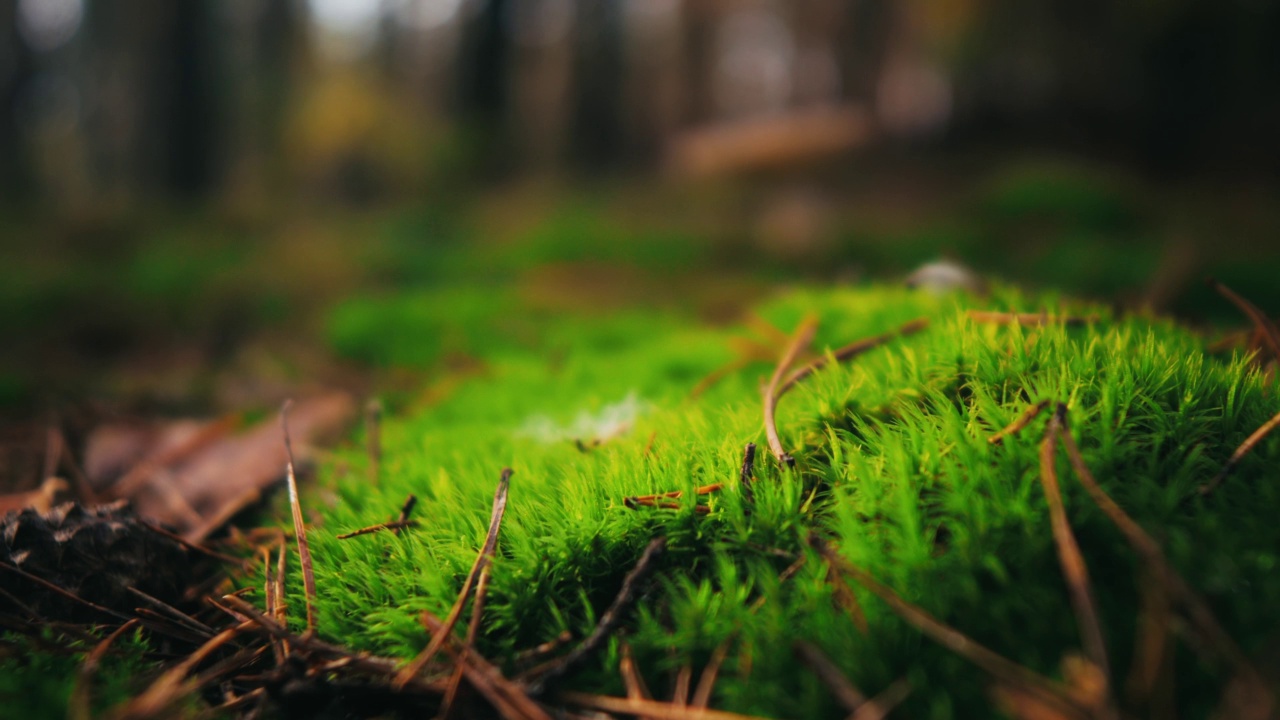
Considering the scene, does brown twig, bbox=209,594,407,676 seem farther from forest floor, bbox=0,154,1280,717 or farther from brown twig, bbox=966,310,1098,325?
brown twig, bbox=966,310,1098,325

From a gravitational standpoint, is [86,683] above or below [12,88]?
below

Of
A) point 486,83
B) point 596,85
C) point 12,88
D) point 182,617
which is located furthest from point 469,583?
point 12,88

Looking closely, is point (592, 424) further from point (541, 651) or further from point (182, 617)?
point (182, 617)

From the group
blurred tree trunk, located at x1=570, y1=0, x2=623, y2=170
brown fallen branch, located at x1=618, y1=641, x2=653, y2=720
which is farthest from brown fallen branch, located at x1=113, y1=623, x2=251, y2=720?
blurred tree trunk, located at x1=570, y1=0, x2=623, y2=170

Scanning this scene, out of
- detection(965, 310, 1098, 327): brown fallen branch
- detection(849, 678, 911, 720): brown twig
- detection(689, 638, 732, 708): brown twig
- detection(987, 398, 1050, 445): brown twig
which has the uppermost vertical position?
detection(965, 310, 1098, 327): brown fallen branch

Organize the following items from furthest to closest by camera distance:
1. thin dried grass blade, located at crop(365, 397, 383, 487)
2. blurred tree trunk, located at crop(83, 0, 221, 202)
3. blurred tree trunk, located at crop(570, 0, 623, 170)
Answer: blurred tree trunk, located at crop(570, 0, 623, 170), blurred tree trunk, located at crop(83, 0, 221, 202), thin dried grass blade, located at crop(365, 397, 383, 487)

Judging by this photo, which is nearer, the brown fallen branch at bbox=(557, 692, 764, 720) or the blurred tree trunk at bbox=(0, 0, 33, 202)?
the brown fallen branch at bbox=(557, 692, 764, 720)

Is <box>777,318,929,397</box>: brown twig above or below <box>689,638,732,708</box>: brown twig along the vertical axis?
above

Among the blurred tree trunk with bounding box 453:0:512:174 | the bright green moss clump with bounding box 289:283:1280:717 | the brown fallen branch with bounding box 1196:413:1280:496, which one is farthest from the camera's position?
the blurred tree trunk with bounding box 453:0:512:174
